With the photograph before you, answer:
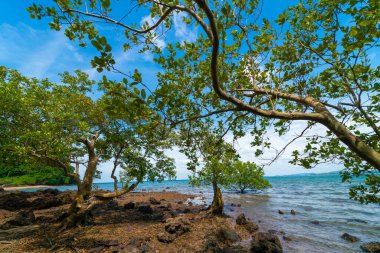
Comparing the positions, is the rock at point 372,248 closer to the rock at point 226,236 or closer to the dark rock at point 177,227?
the rock at point 226,236

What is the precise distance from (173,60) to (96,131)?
1187 cm

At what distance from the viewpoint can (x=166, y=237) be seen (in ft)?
34.3

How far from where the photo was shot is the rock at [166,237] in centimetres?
1026

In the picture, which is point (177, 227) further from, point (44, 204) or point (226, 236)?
point (44, 204)

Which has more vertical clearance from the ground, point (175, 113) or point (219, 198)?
point (175, 113)

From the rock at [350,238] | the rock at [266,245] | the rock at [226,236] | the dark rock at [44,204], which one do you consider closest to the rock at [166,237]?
the rock at [226,236]

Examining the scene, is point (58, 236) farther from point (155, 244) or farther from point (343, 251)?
point (343, 251)

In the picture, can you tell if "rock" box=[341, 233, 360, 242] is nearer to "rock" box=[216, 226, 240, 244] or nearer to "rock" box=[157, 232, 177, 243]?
"rock" box=[216, 226, 240, 244]

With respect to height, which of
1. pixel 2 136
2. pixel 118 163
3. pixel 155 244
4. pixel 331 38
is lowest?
pixel 155 244

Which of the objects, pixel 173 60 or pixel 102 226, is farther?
pixel 102 226

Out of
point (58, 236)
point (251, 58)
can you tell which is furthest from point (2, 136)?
point (251, 58)

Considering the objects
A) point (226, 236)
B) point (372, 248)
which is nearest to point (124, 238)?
point (226, 236)

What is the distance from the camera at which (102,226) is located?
1262 centimetres

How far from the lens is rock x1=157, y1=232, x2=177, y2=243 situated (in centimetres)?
1026
